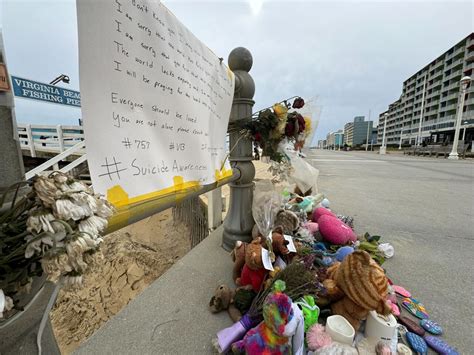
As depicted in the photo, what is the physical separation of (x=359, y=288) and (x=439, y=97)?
166 feet

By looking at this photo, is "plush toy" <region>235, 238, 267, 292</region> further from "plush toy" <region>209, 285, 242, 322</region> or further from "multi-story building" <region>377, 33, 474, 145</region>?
"multi-story building" <region>377, 33, 474, 145</region>

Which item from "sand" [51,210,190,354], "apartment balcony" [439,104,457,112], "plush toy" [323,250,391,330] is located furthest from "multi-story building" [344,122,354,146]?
"plush toy" [323,250,391,330]

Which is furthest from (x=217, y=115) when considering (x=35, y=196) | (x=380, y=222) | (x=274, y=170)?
(x=380, y=222)

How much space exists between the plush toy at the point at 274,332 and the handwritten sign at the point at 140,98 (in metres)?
0.59

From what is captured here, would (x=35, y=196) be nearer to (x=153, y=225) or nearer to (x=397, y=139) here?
(x=153, y=225)

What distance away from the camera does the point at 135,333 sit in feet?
3.19

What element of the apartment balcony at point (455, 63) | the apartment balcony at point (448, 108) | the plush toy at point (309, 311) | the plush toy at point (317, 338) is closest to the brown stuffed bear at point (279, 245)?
the plush toy at point (309, 311)

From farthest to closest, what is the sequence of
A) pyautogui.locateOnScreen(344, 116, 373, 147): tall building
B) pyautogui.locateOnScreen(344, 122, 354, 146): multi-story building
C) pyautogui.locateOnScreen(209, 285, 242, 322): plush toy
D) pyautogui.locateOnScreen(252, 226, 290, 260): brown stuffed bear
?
pyautogui.locateOnScreen(344, 122, 354, 146): multi-story building, pyautogui.locateOnScreen(344, 116, 373, 147): tall building, pyautogui.locateOnScreen(252, 226, 290, 260): brown stuffed bear, pyautogui.locateOnScreen(209, 285, 242, 322): plush toy

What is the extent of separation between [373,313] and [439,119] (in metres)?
48.4

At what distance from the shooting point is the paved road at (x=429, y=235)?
1.11 metres

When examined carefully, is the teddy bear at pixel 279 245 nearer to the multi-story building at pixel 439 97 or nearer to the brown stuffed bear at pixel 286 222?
the brown stuffed bear at pixel 286 222

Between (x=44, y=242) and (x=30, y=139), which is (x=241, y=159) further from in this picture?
(x=30, y=139)

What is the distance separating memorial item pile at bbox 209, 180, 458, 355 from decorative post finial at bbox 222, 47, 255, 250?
351 millimetres

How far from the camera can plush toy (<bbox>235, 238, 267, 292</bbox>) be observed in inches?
44.4
